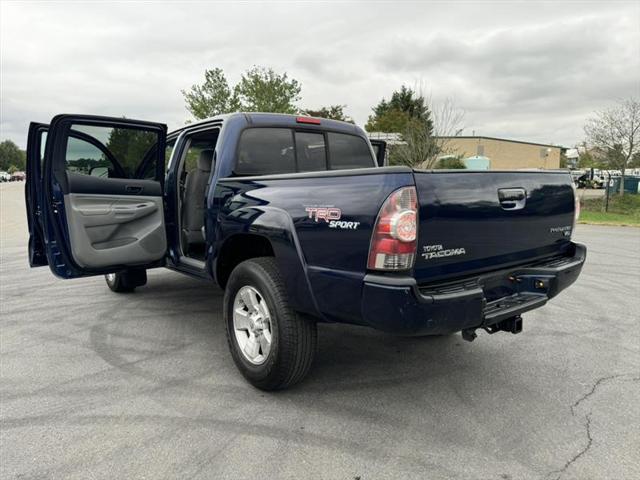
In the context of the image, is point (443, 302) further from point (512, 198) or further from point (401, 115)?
point (401, 115)

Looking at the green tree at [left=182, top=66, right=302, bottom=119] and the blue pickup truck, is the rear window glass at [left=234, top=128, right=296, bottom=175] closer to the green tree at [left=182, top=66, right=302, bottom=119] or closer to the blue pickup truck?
the blue pickup truck

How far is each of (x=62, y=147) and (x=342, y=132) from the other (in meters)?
2.59

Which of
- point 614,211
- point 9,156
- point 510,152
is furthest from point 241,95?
point 9,156

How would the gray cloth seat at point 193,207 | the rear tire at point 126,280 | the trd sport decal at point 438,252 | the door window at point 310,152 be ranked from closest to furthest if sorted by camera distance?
1. the trd sport decal at point 438,252
2. the door window at point 310,152
3. the gray cloth seat at point 193,207
4. the rear tire at point 126,280

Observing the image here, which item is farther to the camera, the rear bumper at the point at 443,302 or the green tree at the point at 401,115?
the green tree at the point at 401,115

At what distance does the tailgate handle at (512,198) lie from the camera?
2.92 metres

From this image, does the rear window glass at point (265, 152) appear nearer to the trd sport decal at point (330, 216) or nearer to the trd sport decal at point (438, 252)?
the trd sport decal at point (330, 216)

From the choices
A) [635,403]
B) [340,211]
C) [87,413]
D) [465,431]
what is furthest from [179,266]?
[635,403]

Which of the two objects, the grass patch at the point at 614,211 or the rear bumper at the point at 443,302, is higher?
the rear bumper at the point at 443,302

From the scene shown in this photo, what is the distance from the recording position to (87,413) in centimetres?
297

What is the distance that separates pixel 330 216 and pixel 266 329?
3.47 feet

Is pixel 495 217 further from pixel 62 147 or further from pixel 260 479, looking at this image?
pixel 62 147

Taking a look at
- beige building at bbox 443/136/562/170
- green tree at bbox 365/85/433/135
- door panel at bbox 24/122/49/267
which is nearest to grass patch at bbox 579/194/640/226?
green tree at bbox 365/85/433/135

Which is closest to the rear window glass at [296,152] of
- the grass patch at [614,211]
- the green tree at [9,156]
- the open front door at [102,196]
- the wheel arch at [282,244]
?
the wheel arch at [282,244]
